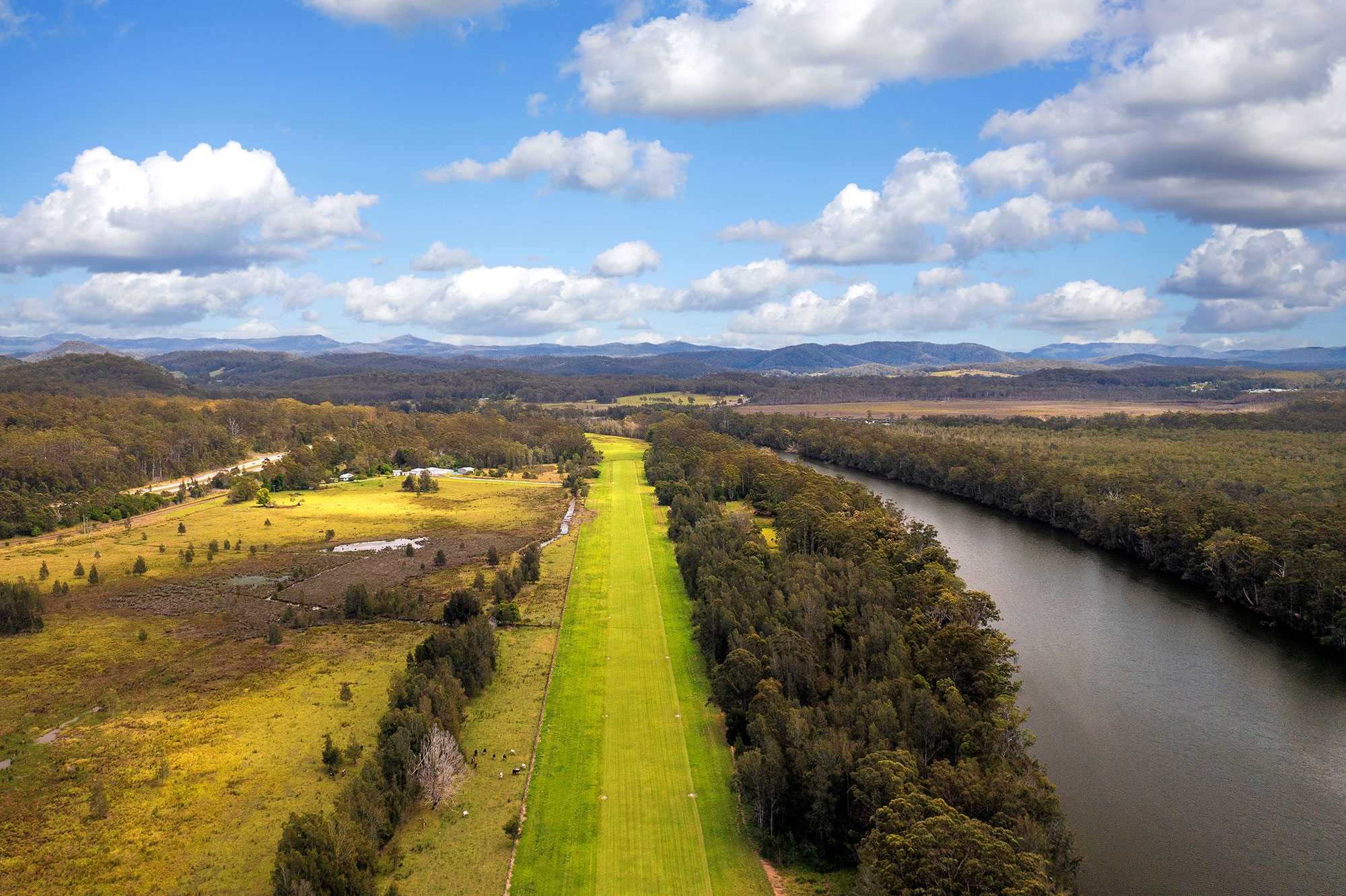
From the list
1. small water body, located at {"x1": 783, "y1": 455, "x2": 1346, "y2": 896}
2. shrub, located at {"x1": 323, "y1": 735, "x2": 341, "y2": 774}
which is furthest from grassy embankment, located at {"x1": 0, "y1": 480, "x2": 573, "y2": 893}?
small water body, located at {"x1": 783, "y1": 455, "x2": 1346, "y2": 896}

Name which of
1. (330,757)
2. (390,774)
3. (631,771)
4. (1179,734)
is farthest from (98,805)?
(1179,734)

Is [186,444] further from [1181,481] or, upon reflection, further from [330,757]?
[1181,481]

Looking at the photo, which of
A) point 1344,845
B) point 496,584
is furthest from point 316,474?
point 1344,845

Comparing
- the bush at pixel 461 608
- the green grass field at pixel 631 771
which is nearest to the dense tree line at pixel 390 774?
the green grass field at pixel 631 771

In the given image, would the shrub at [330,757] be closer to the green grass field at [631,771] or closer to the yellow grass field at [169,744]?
the yellow grass field at [169,744]

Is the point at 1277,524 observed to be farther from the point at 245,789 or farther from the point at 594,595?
the point at 245,789
